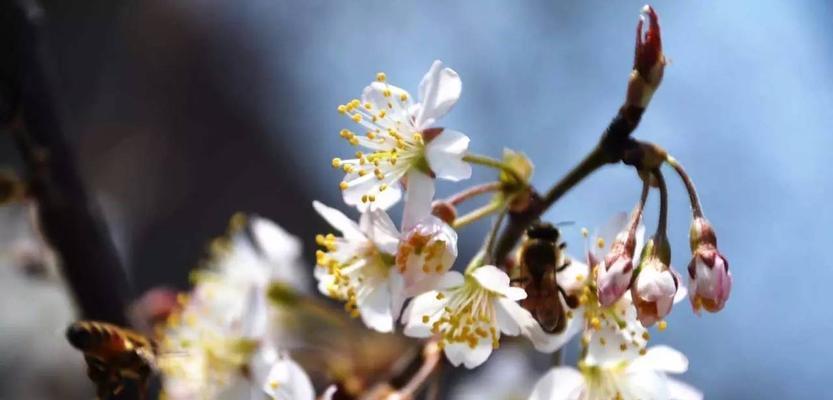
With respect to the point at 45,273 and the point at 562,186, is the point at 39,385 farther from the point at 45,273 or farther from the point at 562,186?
the point at 562,186

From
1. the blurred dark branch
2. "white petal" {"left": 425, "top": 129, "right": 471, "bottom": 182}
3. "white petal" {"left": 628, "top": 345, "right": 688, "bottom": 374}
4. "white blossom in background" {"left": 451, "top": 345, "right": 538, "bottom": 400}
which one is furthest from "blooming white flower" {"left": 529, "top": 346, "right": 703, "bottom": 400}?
the blurred dark branch

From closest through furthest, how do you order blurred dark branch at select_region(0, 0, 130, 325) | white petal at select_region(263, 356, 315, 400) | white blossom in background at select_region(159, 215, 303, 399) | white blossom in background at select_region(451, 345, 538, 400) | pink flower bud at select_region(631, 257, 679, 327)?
pink flower bud at select_region(631, 257, 679, 327)
white petal at select_region(263, 356, 315, 400)
blurred dark branch at select_region(0, 0, 130, 325)
white blossom in background at select_region(159, 215, 303, 399)
white blossom in background at select_region(451, 345, 538, 400)

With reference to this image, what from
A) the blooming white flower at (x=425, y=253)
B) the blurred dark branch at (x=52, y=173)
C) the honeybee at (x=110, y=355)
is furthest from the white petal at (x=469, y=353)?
the blurred dark branch at (x=52, y=173)

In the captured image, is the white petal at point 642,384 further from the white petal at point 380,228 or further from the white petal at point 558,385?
the white petal at point 380,228

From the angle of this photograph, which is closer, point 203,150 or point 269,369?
point 269,369

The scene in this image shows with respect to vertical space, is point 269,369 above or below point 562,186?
below

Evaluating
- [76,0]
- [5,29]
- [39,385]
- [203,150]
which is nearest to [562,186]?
[5,29]

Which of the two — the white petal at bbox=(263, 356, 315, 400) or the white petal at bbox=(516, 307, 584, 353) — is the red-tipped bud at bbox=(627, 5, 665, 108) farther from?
the white petal at bbox=(263, 356, 315, 400)
